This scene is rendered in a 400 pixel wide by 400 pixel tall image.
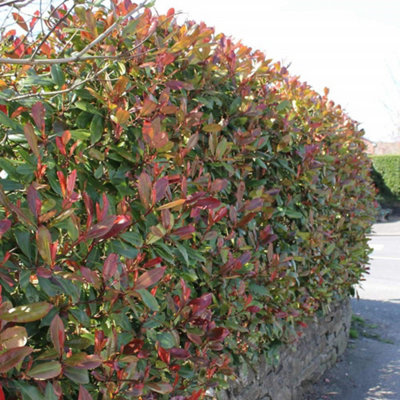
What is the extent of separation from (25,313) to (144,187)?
0.61 meters

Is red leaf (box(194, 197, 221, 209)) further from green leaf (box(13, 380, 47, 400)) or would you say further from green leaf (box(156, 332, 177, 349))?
green leaf (box(13, 380, 47, 400))

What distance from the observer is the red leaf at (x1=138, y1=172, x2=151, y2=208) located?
1.68m

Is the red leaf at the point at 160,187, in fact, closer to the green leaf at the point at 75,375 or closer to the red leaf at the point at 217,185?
the red leaf at the point at 217,185

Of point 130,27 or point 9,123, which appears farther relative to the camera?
point 130,27

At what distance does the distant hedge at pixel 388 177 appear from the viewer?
2167 centimetres

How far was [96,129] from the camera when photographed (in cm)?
180

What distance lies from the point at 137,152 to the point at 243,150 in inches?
37.5

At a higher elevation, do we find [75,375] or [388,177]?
[388,177]

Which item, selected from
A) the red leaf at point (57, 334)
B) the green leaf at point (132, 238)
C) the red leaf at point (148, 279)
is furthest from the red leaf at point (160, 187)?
the red leaf at point (57, 334)

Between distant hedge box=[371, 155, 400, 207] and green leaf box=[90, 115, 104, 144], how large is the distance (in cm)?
2125

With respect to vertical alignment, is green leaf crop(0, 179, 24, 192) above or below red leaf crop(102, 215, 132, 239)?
above

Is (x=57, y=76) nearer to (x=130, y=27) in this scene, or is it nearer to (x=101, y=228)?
(x=130, y=27)

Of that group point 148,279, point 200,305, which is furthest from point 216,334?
point 148,279

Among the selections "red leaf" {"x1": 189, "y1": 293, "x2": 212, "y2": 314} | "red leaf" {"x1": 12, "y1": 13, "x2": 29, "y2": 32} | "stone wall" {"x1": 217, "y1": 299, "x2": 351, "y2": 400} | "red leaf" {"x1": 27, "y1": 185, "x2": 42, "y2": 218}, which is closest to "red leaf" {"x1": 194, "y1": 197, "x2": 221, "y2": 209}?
"red leaf" {"x1": 189, "y1": 293, "x2": 212, "y2": 314}
